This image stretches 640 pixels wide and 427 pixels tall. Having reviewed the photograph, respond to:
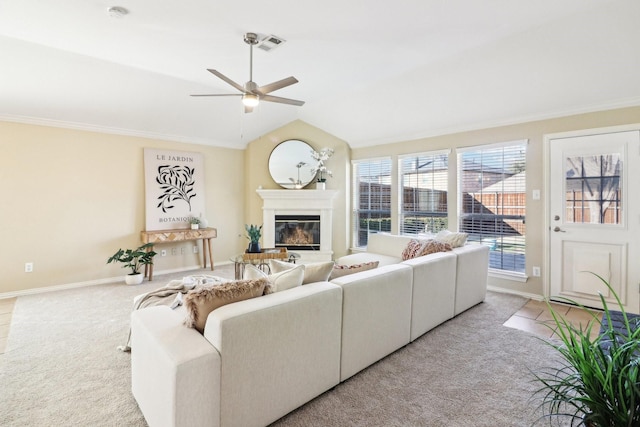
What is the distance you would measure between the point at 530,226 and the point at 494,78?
6.30 ft

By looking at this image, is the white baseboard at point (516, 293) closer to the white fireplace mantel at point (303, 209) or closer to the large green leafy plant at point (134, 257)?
the white fireplace mantel at point (303, 209)

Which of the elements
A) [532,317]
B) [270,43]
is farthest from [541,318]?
[270,43]

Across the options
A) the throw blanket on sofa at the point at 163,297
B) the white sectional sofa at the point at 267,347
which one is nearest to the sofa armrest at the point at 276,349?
the white sectional sofa at the point at 267,347

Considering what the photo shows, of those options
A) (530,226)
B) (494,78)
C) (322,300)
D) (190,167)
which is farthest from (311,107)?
(322,300)

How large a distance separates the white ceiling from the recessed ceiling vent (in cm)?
10

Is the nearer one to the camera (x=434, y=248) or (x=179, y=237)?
(x=434, y=248)

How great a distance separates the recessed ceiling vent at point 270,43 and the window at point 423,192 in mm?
2917

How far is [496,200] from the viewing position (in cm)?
439

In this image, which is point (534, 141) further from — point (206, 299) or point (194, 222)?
point (194, 222)

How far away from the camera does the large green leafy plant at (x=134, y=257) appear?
4637mm

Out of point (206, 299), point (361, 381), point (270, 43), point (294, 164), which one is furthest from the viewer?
point (294, 164)

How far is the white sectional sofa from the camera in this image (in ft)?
4.94

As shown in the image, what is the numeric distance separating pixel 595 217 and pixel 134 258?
20.5 feet

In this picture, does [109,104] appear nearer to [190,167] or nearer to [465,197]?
[190,167]
